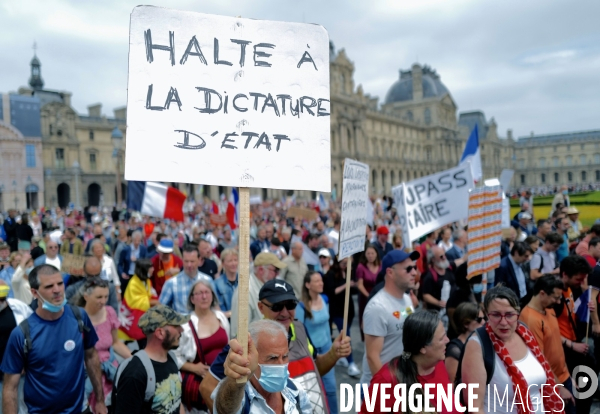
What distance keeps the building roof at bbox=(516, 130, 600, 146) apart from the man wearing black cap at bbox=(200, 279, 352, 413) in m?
112

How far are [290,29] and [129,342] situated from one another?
3.69 m

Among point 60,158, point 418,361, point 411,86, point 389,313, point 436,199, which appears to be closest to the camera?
point 418,361

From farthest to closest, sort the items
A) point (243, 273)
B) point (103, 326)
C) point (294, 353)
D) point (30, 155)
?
point (30, 155)
point (103, 326)
point (294, 353)
point (243, 273)

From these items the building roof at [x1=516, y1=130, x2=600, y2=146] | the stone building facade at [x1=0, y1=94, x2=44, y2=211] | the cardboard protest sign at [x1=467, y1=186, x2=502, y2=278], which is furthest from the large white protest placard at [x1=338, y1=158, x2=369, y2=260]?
the building roof at [x1=516, y1=130, x2=600, y2=146]

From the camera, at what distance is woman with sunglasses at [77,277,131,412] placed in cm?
382

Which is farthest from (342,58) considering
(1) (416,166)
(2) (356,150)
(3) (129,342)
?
(3) (129,342)

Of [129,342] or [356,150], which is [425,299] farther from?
[356,150]

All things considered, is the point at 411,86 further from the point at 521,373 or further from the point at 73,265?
the point at 521,373

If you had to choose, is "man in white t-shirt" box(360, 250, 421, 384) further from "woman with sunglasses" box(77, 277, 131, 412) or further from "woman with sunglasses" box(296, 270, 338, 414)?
"woman with sunglasses" box(77, 277, 131, 412)

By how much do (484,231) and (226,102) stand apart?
333cm

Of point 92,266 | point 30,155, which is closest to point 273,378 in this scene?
point 92,266

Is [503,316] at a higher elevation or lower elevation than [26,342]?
higher

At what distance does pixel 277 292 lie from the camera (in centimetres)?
289

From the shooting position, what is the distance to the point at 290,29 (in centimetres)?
221
